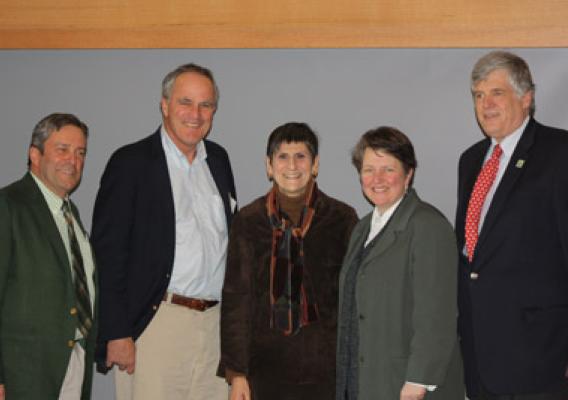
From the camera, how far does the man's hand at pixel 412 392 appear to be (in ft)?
8.08

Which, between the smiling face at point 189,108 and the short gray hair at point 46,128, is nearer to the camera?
the short gray hair at point 46,128

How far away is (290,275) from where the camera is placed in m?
2.86

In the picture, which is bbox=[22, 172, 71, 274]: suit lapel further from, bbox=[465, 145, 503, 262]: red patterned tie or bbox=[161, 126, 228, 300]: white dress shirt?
bbox=[465, 145, 503, 262]: red patterned tie

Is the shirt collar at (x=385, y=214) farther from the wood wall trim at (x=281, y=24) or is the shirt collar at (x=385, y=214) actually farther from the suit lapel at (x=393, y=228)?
the wood wall trim at (x=281, y=24)

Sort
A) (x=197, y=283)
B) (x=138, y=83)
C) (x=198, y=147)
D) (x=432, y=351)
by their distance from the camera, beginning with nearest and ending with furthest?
(x=432, y=351), (x=197, y=283), (x=198, y=147), (x=138, y=83)

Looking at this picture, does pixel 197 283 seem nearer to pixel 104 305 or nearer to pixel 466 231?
pixel 104 305

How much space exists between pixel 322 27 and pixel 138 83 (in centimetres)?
105

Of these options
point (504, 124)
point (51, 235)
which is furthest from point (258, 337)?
point (504, 124)

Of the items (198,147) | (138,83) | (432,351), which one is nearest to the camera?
(432,351)

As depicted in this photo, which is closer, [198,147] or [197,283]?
[197,283]

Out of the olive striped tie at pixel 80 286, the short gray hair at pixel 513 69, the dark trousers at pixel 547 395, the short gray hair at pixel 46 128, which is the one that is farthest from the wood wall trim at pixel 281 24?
the dark trousers at pixel 547 395

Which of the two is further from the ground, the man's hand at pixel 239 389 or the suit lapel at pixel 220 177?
the suit lapel at pixel 220 177

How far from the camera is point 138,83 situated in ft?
12.3

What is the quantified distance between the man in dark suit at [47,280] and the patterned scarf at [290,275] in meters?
0.80
